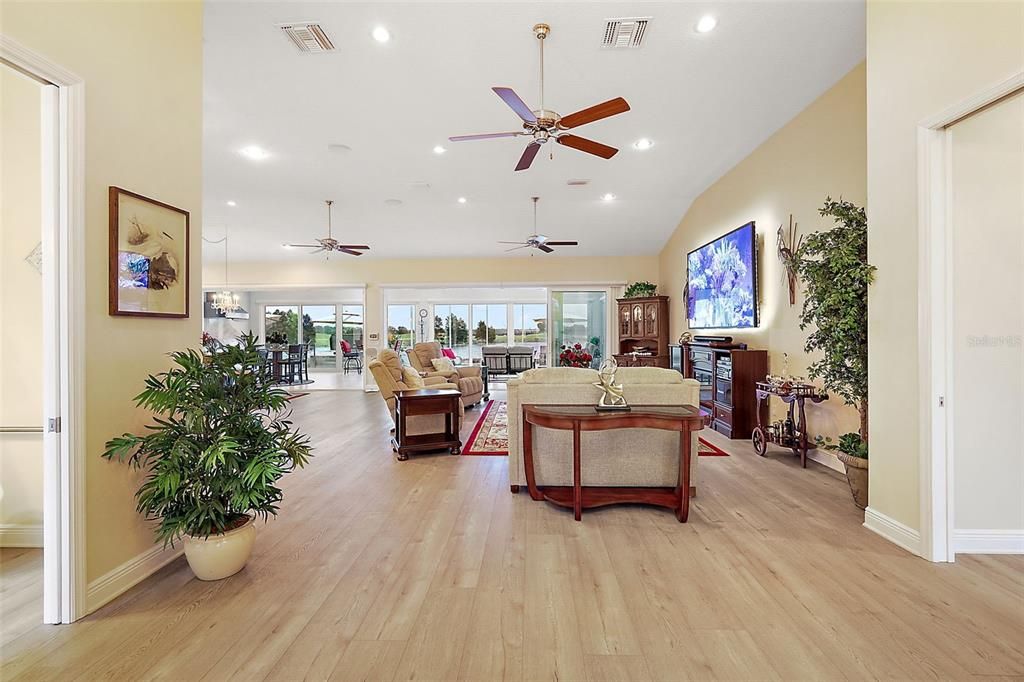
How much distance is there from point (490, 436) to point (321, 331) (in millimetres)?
9632

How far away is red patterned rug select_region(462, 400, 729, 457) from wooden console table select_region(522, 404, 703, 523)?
0.67 meters

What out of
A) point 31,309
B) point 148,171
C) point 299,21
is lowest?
point 31,309

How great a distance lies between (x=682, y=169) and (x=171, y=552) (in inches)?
248

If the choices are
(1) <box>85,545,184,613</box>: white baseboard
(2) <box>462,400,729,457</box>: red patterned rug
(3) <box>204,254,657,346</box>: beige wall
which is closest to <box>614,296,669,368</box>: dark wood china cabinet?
(3) <box>204,254,657,346</box>: beige wall

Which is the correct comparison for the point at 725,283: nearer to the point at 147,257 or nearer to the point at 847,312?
the point at 847,312

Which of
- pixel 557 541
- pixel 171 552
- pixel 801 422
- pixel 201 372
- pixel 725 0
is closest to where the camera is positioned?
pixel 201 372

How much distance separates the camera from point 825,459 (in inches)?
163

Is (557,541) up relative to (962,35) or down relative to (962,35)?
down

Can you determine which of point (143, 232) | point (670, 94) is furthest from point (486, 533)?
point (670, 94)

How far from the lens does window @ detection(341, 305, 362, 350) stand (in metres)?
13.3

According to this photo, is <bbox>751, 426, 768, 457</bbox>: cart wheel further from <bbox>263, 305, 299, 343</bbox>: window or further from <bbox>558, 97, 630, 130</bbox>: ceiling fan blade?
<bbox>263, 305, 299, 343</bbox>: window

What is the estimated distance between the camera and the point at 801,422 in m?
4.05

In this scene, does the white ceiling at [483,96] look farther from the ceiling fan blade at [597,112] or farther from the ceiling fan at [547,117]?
the ceiling fan blade at [597,112]

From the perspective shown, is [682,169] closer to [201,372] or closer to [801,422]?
[801,422]
